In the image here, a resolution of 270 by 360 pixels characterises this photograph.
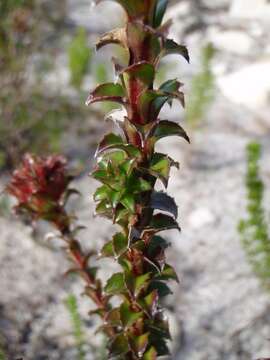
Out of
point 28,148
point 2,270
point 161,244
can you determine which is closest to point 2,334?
point 2,270

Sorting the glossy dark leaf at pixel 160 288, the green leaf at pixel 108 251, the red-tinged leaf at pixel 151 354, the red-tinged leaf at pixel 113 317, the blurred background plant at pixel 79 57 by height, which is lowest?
the red-tinged leaf at pixel 151 354

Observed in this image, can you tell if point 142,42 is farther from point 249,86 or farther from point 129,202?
point 249,86

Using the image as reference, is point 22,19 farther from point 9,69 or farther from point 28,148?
point 28,148

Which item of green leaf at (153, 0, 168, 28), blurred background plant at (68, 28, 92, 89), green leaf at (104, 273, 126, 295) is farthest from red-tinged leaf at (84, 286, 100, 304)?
blurred background plant at (68, 28, 92, 89)

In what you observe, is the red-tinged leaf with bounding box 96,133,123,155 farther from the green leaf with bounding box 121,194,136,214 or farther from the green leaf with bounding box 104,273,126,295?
the green leaf with bounding box 104,273,126,295

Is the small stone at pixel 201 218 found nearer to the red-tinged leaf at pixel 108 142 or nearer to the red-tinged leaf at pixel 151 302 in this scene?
the red-tinged leaf at pixel 151 302

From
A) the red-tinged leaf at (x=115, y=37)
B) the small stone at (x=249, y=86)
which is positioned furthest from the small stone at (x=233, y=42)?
the red-tinged leaf at (x=115, y=37)

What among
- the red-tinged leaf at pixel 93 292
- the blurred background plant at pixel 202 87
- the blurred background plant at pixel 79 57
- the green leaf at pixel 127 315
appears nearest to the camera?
the green leaf at pixel 127 315
